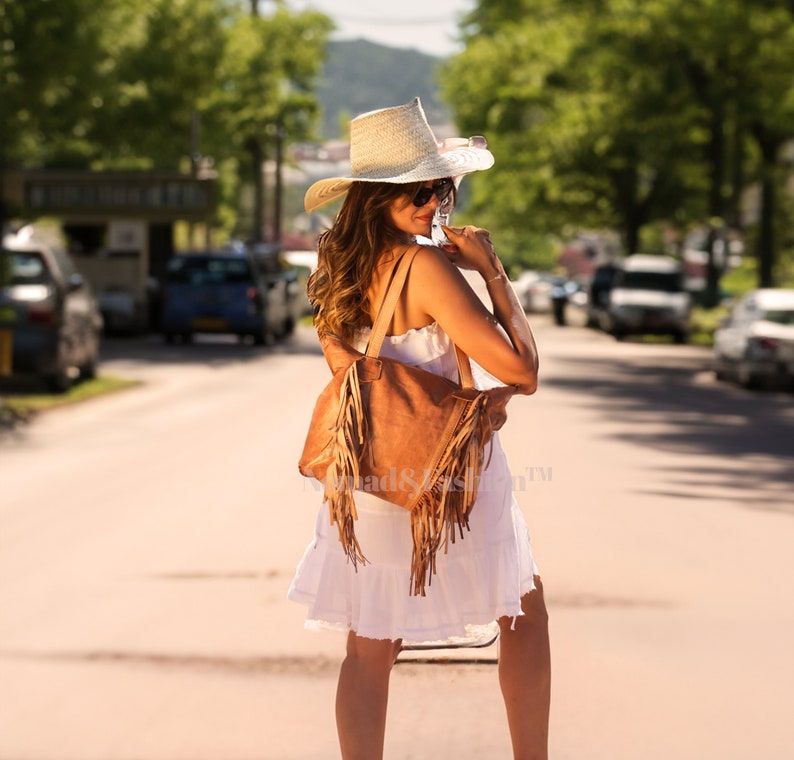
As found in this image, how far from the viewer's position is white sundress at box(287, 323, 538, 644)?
3932mm

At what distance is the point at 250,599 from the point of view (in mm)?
7504

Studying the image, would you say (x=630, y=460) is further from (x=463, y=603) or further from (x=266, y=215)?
(x=266, y=215)

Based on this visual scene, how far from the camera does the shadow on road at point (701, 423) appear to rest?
12336mm

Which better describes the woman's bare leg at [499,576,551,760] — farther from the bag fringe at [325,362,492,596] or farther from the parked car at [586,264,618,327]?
the parked car at [586,264,618,327]

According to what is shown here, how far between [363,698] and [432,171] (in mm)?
1229

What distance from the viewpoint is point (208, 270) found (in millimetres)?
34188

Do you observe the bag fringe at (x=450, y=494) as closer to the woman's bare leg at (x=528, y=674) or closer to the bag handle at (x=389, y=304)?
the bag handle at (x=389, y=304)

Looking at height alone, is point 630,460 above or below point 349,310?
below

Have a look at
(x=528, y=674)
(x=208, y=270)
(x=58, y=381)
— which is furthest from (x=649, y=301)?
(x=528, y=674)

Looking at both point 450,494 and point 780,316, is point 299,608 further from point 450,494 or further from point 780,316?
point 780,316

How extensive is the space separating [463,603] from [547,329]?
4661 centimetres

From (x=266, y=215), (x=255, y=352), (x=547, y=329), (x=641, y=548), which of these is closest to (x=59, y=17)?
(x=255, y=352)

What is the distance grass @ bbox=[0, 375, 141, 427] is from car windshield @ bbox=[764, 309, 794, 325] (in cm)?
904

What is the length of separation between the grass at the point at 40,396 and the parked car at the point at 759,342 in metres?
8.46
